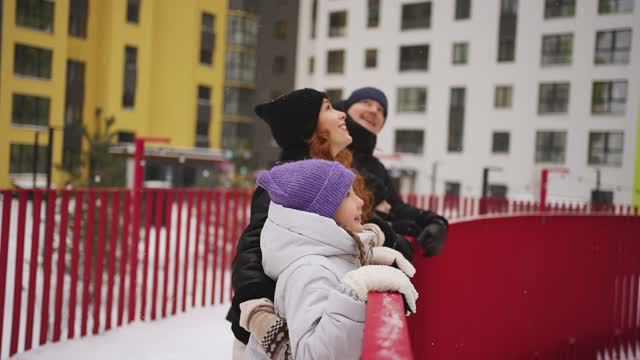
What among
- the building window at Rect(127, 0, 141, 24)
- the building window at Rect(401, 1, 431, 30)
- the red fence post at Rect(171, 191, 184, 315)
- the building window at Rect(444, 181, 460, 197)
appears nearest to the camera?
the red fence post at Rect(171, 191, 184, 315)

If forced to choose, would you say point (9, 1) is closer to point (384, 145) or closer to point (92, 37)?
point (92, 37)

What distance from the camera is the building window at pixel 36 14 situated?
6.33 meters

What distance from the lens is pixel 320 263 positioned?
136cm

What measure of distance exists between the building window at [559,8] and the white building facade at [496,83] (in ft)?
0.08

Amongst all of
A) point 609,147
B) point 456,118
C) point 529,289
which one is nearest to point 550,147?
point 609,147

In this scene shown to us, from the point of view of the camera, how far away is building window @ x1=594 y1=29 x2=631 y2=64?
7.27m

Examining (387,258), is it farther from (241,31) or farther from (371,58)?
(241,31)

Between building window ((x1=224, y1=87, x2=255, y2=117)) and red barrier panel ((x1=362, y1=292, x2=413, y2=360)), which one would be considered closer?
red barrier panel ((x1=362, y1=292, x2=413, y2=360))

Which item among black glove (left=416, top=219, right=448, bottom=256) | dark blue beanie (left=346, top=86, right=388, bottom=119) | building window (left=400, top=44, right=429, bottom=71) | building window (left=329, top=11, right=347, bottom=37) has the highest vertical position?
building window (left=329, top=11, right=347, bottom=37)

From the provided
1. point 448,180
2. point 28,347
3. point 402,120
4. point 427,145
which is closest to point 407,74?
point 402,120

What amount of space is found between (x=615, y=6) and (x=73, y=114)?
809 cm

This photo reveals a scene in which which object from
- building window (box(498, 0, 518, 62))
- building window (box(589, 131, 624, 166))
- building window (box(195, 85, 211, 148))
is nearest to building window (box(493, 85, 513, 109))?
building window (box(498, 0, 518, 62))

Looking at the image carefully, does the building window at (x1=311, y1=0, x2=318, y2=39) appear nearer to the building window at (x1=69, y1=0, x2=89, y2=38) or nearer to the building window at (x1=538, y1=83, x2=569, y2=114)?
the building window at (x1=538, y1=83, x2=569, y2=114)

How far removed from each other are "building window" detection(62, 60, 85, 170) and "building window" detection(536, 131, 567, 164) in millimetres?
8312
